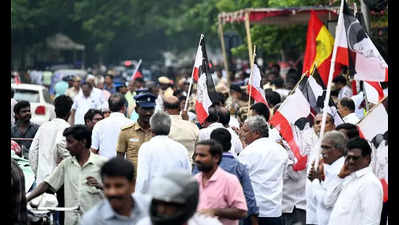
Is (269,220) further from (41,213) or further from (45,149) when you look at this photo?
(45,149)

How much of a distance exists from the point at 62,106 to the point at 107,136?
77 cm

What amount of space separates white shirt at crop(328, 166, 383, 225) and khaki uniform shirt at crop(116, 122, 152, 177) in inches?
127

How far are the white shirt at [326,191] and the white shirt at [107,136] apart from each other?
3.62 metres

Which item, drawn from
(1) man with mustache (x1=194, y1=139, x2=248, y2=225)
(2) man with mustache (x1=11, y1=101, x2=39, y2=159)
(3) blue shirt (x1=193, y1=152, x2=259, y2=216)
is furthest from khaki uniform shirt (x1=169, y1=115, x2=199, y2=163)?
(2) man with mustache (x1=11, y1=101, x2=39, y2=159)

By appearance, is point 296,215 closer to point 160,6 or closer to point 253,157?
point 253,157

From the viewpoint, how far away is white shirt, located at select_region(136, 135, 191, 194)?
923 centimetres

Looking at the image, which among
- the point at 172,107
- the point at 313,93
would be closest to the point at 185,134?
the point at 172,107

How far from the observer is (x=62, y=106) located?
12117mm

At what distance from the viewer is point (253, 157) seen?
987 centimetres

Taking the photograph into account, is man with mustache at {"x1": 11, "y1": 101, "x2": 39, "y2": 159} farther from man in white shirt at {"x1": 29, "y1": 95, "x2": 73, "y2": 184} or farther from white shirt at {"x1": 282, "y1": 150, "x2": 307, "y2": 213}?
white shirt at {"x1": 282, "y1": 150, "x2": 307, "y2": 213}

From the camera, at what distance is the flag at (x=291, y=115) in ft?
36.8

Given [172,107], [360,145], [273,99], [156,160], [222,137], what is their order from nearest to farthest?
1. [360,145]
2. [222,137]
3. [156,160]
4. [172,107]
5. [273,99]

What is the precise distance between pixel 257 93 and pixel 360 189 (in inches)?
→ 241

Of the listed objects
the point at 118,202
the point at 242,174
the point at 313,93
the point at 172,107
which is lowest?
the point at 242,174
